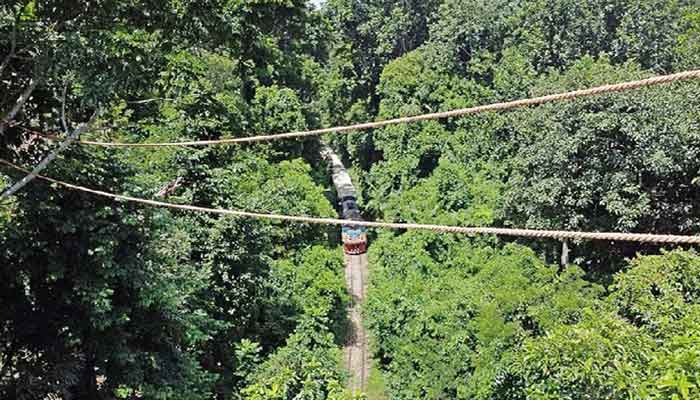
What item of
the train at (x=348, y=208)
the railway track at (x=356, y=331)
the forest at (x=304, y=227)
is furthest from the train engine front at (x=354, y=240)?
the forest at (x=304, y=227)

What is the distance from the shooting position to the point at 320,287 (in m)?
12.9

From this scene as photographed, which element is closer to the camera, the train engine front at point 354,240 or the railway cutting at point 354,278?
the railway cutting at point 354,278

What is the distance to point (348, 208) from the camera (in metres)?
22.5

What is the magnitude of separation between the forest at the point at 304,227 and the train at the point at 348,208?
0.54 meters

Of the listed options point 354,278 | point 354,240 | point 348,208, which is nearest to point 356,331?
point 354,278

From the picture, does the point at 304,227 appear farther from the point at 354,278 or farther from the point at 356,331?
the point at 354,278

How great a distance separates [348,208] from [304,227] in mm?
8211

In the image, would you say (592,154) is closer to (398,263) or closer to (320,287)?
(398,263)

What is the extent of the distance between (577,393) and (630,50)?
51.5 ft

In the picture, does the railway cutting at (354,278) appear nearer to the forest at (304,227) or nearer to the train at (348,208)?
the train at (348,208)

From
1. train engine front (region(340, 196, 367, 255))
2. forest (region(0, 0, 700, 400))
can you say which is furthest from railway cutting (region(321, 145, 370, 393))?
forest (region(0, 0, 700, 400))

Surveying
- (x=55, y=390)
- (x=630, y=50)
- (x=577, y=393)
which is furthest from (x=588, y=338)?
(x=630, y=50)

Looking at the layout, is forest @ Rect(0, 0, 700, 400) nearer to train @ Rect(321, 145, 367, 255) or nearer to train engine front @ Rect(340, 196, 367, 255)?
train engine front @ Rect(340, 196, 367, 255)

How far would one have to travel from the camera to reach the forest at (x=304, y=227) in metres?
6.21
